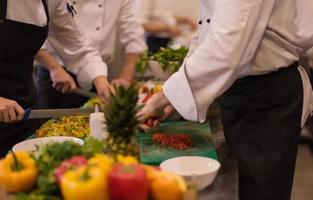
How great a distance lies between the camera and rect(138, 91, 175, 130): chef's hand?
1479 millimetres

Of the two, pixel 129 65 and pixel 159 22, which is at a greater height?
pixel 129 65

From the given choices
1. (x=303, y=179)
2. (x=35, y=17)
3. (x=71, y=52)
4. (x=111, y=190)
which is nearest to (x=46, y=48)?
(x=71, y=52)

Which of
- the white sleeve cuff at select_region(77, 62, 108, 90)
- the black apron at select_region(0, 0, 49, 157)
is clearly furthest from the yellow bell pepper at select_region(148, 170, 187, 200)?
the white sleeve cuff at select_region(77, 62, 108, 90)

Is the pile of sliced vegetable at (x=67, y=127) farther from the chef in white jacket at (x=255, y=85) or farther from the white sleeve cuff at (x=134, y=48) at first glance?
the white sleeve cuff at (x=134, y=48)

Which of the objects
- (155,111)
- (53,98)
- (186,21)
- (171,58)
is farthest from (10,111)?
(186,21)

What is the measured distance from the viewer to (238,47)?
4.27 feet

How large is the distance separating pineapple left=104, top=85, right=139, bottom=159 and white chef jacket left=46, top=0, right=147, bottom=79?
60.0 inches

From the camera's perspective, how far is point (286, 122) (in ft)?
4.84

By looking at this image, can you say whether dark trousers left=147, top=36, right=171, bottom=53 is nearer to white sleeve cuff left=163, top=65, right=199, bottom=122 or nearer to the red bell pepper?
white sleeve cuff left=163, top=65, right=199, bottom=122

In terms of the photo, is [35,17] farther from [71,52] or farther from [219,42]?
[219,42]

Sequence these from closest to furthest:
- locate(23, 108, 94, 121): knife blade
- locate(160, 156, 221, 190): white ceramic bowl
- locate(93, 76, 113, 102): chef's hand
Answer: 1. locate(160, 156, 221, 190): white ceramic bowl
2. locate(23, 108, 94, 121): knife blade
3. locate(93, 76, 113, 102): chef's hand

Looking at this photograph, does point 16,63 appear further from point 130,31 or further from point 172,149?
point 130,31

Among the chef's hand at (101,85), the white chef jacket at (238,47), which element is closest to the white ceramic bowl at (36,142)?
the white chef jacket at (238,47)

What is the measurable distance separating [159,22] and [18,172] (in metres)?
3.58
